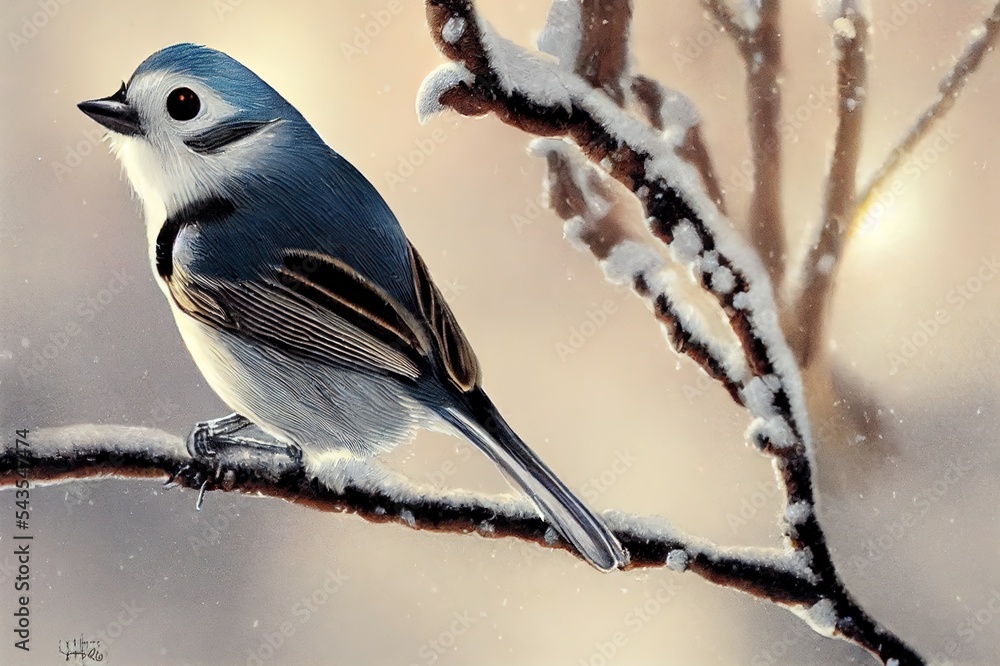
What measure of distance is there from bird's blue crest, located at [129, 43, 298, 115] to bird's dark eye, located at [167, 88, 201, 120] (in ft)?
0.08

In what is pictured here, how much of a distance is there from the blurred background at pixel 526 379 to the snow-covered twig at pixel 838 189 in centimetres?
2

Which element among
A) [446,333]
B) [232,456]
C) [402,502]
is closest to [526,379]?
[446,333]

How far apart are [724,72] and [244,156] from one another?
0.64 metres

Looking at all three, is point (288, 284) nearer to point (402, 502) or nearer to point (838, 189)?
point (402, 502)

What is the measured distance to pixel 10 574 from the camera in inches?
42.0

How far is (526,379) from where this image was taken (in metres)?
1.02

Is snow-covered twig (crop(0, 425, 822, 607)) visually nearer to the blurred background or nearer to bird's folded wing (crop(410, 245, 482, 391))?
the blurred background

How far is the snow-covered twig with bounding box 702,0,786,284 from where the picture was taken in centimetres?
104

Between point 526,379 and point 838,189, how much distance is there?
494mm

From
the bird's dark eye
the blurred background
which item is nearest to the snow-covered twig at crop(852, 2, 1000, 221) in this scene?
the blurred background

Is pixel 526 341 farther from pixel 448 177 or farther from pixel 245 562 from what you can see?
pixel 245 562

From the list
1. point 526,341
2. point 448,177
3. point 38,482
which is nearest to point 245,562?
point 38,482
